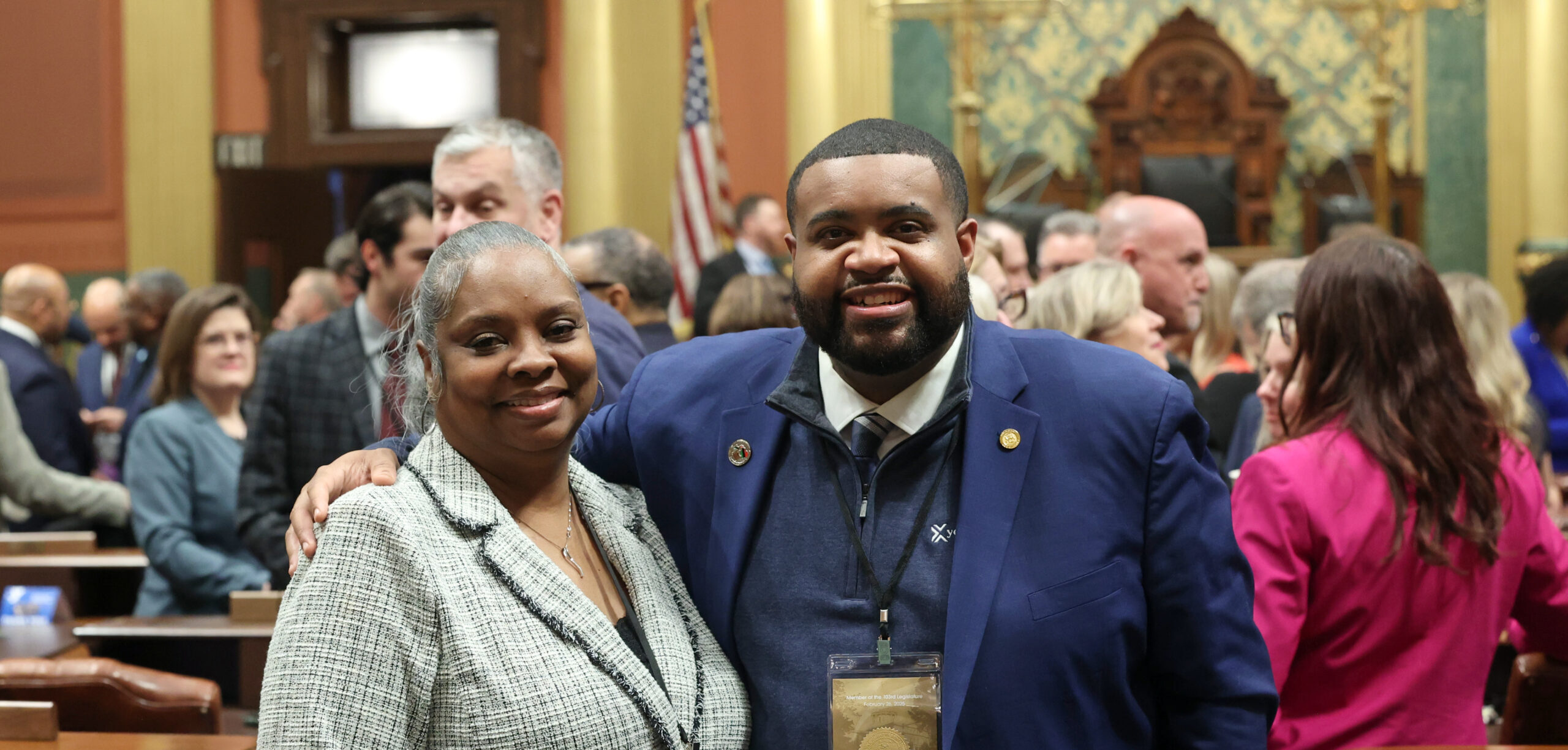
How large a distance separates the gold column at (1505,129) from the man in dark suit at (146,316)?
Result: 9.95 meters

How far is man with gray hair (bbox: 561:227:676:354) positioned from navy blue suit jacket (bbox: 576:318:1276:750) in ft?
8.61

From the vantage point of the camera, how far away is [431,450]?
1936mm

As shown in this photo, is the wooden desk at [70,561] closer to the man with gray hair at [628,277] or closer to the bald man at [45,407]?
the bald man at [45,407]

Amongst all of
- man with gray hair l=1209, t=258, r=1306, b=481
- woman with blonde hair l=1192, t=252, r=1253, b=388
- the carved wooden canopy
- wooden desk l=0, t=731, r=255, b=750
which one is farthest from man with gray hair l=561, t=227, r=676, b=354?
the carved wooden canopy

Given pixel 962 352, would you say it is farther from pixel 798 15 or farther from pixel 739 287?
pixel 798 15

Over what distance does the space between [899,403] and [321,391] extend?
2.01 metres

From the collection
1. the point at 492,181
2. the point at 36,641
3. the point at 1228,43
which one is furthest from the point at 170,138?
the point at 492,181

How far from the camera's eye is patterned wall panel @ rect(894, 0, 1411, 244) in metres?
12.0

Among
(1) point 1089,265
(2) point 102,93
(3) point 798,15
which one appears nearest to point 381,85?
(2) point 102,93

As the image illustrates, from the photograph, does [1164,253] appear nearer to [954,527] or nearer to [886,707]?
[954,527]

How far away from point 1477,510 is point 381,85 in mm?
9713

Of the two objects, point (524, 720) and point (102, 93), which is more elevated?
point (102, 93)

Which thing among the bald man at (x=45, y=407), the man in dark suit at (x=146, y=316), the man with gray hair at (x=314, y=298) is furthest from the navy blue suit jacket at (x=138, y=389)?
the man with gray hair at (x=314, y=298)

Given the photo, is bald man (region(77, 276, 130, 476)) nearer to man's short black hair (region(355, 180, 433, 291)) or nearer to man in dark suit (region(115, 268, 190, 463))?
man in dark suit (region(115, 268, 190, 463))
